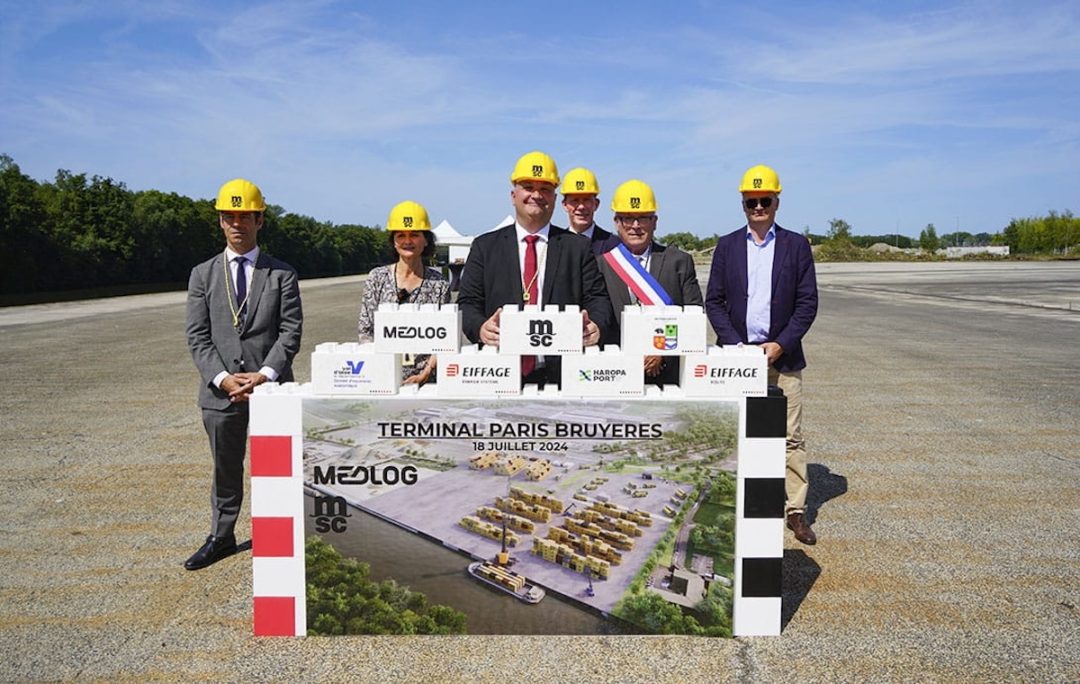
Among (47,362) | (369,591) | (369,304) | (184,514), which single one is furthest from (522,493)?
(47,362)

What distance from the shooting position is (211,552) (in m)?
5.19

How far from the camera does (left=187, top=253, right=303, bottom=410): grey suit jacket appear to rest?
16.2 feet

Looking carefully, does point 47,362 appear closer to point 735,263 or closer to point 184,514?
point 184,514

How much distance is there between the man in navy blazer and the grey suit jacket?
9.15ft

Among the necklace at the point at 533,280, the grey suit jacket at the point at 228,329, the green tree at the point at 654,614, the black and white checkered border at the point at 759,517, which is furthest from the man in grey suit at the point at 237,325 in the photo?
the black and white checkered border at the point at 759,517

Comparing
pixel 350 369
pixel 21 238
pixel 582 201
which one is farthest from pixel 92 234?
pixel 350 369

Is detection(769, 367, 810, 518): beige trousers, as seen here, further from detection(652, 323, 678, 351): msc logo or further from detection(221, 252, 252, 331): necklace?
detection(221, 252, 252, 331): necklace

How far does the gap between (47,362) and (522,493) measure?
14134 mm

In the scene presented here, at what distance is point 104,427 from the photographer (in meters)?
9.41

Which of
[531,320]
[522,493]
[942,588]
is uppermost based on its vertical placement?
[531,320]

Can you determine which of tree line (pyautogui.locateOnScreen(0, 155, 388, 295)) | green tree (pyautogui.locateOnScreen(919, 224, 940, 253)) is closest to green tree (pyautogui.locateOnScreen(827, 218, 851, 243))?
green tree (pyautogui.locateOnScreen(919, 224, 940, 253))

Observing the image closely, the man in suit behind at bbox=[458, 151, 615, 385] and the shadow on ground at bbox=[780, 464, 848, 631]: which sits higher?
the man in suit behind at bbox=[458, 151, 615, 385]

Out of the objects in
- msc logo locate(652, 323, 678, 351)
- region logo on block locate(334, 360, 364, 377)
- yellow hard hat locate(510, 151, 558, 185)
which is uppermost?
yellow hard hat locate(510, 151, 558, 185)

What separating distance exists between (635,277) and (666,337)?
1.13 m
